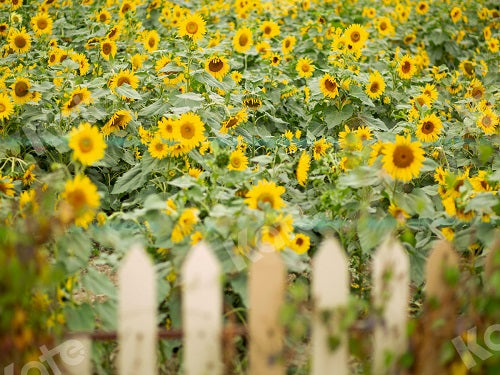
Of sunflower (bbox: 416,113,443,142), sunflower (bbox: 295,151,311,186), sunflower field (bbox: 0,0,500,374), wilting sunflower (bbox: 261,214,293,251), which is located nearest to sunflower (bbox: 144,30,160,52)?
sunflower field (bbox: 0,0,500,374)

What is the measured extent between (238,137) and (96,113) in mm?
708

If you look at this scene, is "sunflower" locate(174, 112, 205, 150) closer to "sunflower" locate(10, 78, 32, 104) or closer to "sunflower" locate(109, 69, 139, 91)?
"sunflower" locate(109, 69, 139, 91)

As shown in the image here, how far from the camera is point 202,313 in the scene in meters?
1.87

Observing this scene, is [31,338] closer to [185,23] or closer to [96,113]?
[96,113]

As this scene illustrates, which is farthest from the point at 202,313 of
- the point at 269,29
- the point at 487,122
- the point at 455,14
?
the point at 455,14

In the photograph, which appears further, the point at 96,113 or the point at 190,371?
the point at 96,113

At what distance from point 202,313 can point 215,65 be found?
2.16 meters

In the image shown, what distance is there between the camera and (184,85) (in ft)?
12.4

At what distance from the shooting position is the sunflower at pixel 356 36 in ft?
13.6

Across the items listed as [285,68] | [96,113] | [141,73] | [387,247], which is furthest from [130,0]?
[387,247]

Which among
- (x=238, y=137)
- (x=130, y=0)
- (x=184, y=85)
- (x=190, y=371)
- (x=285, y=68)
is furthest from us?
(x=130, y=0)

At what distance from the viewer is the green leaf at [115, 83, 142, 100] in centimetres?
347

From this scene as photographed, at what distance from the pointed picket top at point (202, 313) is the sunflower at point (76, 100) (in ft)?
5.73

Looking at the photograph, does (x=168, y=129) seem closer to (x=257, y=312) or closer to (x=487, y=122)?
(x=257, y=312)
